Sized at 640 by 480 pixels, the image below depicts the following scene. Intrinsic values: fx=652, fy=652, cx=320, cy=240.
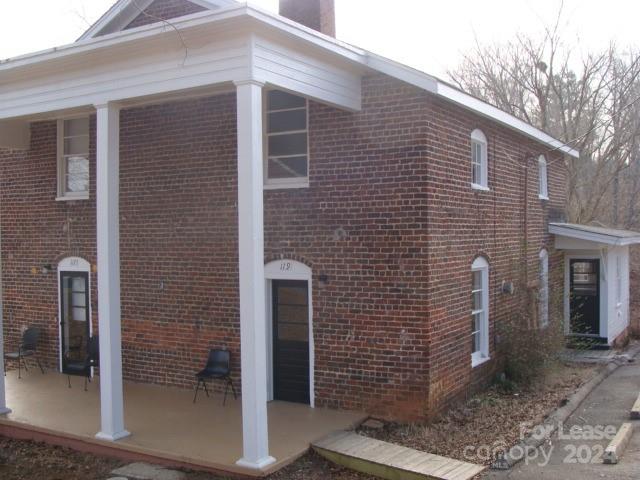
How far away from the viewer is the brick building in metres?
7.42

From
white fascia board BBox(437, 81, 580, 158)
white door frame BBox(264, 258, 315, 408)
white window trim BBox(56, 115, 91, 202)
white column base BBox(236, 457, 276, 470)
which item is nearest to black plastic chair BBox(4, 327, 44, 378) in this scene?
white window trim BBox(56, 115, 91, 202)

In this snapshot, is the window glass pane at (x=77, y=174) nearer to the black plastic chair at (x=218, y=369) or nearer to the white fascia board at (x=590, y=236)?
the black plastic chair at (x=218, y=369)

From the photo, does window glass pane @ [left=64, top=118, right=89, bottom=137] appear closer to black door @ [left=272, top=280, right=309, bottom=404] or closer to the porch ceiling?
the porch ceiling

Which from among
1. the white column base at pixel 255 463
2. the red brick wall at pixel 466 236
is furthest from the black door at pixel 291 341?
the white column base at pixel 255 463

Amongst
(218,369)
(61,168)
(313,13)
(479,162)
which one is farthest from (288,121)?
(61,168)

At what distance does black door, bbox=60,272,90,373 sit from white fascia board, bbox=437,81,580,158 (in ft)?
23.7

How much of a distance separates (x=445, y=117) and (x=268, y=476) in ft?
17.9

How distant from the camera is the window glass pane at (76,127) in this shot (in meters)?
11.7

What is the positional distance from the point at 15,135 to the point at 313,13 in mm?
5838

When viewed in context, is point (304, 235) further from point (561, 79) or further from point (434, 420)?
point (561, 79)

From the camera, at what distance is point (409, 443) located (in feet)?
26.3

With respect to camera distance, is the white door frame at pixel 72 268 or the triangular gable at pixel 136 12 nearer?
the triangular gable at pixel 136 12

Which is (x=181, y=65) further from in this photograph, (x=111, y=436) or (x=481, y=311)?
(x=481, y=311)

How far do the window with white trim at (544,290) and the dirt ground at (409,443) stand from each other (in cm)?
267
